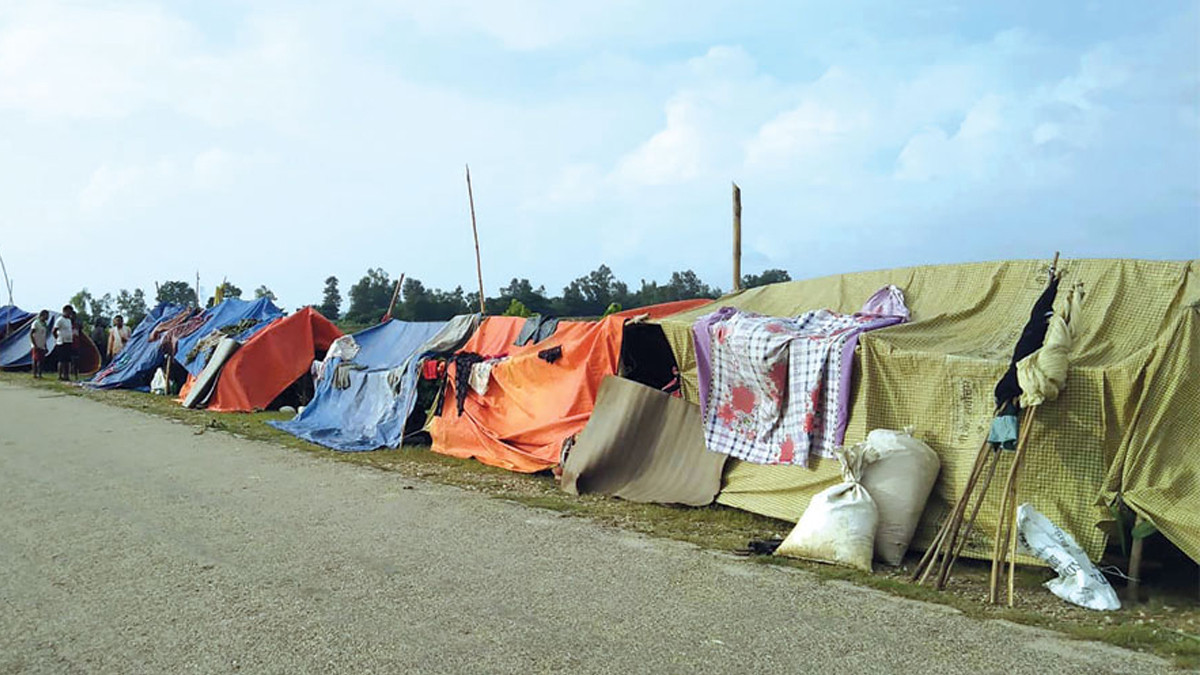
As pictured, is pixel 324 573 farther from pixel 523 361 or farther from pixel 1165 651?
pixel 523 361

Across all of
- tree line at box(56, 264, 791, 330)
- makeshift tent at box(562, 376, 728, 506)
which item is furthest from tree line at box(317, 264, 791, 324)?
makeshift tent at box(562, 376, 728, 506)

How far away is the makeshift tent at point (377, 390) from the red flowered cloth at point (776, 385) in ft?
16.7

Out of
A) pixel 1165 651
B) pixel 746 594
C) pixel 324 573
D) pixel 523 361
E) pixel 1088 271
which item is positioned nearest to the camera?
pixel 1165 651

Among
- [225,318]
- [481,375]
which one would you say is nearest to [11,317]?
[225,318]

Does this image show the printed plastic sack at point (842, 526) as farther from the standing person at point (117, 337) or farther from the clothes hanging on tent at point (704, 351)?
the standing person at point (117, 337)

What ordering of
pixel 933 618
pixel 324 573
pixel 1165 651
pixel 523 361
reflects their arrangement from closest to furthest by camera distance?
pixel 1165 651
pixel 933 618
pixel 324 573
pixel 523 361

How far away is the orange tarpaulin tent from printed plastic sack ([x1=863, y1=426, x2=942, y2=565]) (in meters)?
3.71

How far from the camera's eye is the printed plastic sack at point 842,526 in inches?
231

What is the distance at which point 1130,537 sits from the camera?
551 centimetres

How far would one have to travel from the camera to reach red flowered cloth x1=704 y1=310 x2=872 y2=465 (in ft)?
23.6

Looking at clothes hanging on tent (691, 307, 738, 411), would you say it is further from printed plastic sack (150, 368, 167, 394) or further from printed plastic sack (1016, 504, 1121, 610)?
printed plastic sack (150, 368, 167, 394)

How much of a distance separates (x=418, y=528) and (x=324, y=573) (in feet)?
4.27

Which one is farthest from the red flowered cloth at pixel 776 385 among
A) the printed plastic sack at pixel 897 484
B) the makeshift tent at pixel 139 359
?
the makeshift tent at pixel 139 359

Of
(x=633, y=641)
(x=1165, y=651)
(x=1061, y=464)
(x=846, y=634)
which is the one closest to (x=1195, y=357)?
(x=1061, y=464)
